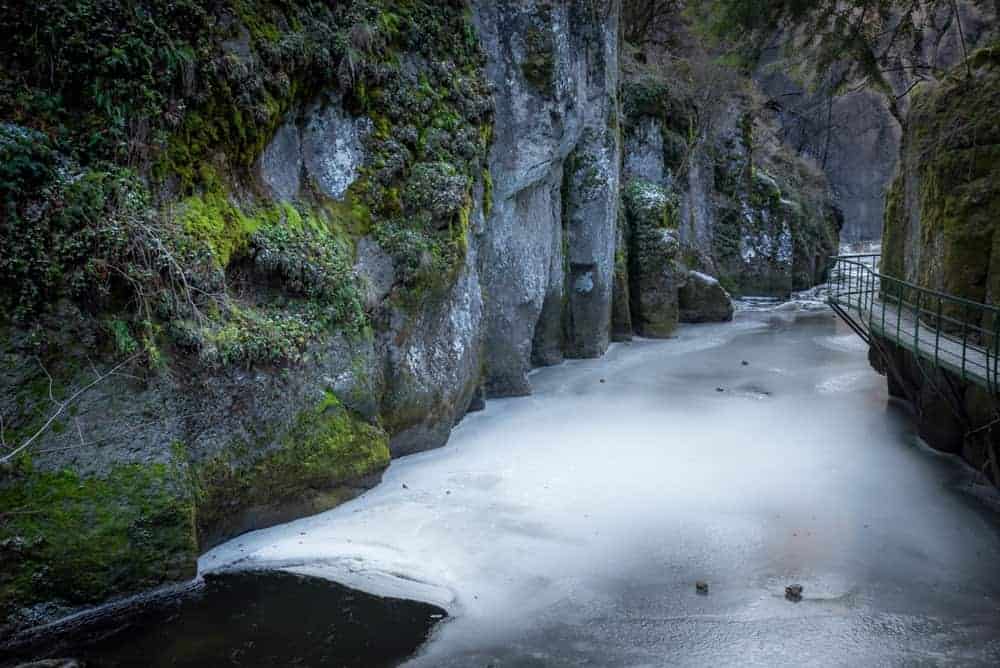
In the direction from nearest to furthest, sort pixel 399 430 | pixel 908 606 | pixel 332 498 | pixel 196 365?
pixel 908 606 < pixel 196 365 < pixel 332 498 < pixel 399 430

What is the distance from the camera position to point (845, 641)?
6.38 m

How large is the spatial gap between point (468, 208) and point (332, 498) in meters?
5.38

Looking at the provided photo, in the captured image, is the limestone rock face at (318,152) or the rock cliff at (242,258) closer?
the rock cliff at (242,258)

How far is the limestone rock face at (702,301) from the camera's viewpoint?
24953mm

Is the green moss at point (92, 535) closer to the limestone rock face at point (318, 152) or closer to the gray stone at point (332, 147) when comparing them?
the limestone rock face at point (318, 152)

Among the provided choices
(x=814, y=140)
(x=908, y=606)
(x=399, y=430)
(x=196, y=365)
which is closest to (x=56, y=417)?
(x=196, y=365)

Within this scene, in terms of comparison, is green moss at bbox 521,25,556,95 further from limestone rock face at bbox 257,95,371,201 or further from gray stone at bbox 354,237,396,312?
gray stone at bbox 354,237,396,312

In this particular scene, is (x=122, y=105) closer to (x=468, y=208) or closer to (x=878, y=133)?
(x=468, y=208)

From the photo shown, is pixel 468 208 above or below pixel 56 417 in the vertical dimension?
above

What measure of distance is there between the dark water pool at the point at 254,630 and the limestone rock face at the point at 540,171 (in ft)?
25.3

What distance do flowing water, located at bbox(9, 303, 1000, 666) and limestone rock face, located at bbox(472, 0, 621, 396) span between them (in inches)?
110

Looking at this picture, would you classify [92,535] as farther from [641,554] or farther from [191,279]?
[641,554]

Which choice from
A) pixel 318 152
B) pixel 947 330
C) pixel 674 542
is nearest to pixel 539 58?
pixel 318 152

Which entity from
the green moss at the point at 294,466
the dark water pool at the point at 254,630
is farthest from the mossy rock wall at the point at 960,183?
the dark water pool at the point at 254,630
